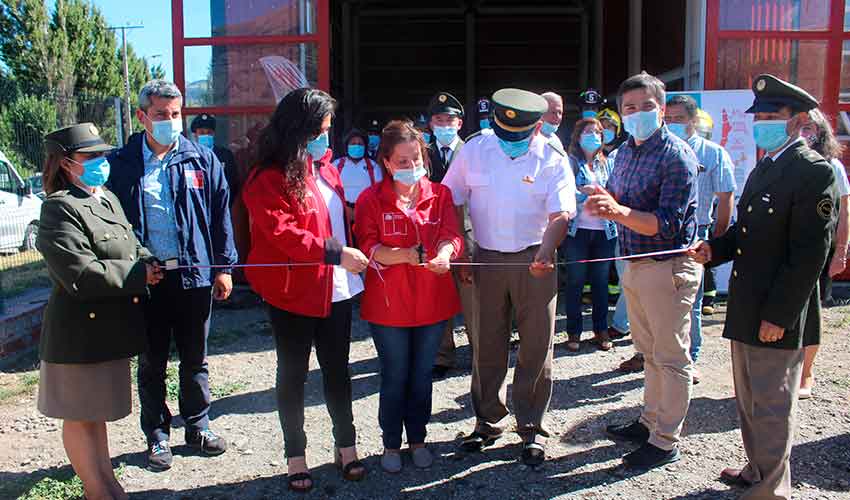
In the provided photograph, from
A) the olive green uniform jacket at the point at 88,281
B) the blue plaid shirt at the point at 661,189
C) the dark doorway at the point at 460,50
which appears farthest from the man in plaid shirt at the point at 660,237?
the dark doorway at the point at 460,50

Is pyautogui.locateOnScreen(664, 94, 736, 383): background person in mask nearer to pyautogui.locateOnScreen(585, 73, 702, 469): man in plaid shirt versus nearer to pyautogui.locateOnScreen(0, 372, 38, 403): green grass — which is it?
pyautogui.locateOnScreen(585, 73, 702, 469): man in plaid shirt

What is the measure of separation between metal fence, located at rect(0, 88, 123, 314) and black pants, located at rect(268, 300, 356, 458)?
472 cm

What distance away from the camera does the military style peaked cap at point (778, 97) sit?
9.96ft

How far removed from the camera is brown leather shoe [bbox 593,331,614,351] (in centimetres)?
580

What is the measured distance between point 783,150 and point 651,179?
0.63 metres

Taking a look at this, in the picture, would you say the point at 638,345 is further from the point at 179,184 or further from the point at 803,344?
the point at 179,184

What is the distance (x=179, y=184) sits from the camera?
3.72 meters

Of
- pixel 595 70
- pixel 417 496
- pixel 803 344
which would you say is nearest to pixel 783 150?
pixel 803 344

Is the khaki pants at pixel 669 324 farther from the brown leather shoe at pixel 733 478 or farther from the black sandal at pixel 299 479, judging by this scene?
the black sandal at pixel 299 479

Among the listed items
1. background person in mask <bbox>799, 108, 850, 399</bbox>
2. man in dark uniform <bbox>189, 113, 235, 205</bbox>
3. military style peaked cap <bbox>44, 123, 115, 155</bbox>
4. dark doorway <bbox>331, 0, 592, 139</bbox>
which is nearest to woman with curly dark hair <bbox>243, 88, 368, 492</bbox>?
military style peaked cap <bbox>44, 123, 115, 155</bbox>

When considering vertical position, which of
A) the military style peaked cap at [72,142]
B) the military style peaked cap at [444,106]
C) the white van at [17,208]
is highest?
the military style peaked cap at [444,106]

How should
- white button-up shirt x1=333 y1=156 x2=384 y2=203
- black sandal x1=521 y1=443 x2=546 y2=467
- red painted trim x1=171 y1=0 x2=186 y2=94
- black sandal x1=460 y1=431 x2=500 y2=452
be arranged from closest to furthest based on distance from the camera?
black sandal x1=521 y1=443 x2=546 y2=467 < black sandal x1=460 y1=431 x2=500 y2=452 < white button-up shirt x1=333 y1=156 x2=384 y2=203 < red painted trim x1=171 y1=0 x2=186 y2=94

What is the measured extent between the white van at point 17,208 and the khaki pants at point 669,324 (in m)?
8.42

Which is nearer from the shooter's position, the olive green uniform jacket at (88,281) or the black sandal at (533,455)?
the olive green uniform jacket at (88,281)
